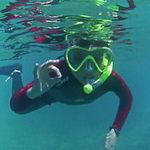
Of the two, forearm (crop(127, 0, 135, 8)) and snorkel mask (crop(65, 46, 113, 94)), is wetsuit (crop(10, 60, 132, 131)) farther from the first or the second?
forearm (crop(127, 0, 135, 8))

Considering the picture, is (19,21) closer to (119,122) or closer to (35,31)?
(35,31)

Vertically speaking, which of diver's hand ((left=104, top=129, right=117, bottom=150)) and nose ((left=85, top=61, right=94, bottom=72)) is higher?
nose ((left=85, top=61, right=94, bottom=72))

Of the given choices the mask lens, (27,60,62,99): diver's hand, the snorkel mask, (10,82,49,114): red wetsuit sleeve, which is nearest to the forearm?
the snorkel mask

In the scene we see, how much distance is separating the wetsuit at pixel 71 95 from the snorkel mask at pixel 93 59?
291 mm

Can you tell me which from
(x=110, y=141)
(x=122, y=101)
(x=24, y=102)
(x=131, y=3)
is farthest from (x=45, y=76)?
(x=131, y=3)

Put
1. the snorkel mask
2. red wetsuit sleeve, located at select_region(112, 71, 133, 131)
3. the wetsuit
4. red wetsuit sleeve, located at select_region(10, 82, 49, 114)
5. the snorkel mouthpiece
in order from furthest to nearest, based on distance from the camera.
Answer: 1. red wetsuit sleeve, located at select_region(10, 82, 49, 114)
2. the wetsuit
3. red wetsuit sleeve, located at select_region(112, 71, 133, 131)
4. the snorkel mask
5. the snorkel mouthpiece

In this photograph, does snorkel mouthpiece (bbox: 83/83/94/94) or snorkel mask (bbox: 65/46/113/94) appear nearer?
snorkel mouthpiece (bbox: 83/83/94/94)

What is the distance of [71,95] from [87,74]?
1.07 meters

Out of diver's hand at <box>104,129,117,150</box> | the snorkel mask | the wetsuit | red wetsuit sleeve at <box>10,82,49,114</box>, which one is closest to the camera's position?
diver's hand at <box>104,129,117,150</box>

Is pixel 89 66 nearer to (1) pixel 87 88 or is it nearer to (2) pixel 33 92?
(1) pixel 87 88

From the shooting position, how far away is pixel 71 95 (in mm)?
11219

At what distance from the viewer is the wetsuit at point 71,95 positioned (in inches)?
428

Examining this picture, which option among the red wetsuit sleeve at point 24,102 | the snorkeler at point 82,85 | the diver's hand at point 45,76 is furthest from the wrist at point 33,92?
the red wetsuit sleeve at point 24,102

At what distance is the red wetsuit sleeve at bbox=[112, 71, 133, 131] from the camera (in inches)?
422
